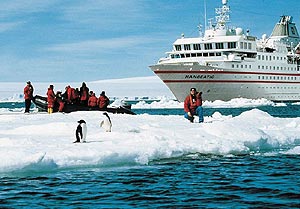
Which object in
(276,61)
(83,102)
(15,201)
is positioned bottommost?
(15,201)

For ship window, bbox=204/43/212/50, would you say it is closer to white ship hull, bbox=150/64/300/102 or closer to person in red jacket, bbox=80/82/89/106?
white ship hull, bbox=150/64/300/102

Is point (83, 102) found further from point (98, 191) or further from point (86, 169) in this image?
point (98, 191)

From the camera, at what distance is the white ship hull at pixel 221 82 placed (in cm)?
5288

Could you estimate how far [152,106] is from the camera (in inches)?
2297

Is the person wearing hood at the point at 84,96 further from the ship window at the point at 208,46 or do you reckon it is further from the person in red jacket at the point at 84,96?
the ship window at the point at 208,46

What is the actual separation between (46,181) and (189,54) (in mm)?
48313

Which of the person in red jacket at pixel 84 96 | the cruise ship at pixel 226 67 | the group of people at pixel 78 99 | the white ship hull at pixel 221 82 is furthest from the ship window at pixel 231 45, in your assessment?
the person in red jacket at pixel 84 96

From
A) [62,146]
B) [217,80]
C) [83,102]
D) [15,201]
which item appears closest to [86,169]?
[62,146]

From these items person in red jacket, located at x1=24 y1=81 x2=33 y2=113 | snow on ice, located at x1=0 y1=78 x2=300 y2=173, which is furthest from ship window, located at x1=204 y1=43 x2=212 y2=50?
snow on ice, located at x1=0 y1=78 x2=300 y2=173

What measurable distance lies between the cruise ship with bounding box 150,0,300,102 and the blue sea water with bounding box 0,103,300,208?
41857mm

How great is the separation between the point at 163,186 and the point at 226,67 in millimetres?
47772

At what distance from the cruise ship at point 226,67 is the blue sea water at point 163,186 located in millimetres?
41857

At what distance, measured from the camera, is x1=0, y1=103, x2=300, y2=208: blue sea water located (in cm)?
778

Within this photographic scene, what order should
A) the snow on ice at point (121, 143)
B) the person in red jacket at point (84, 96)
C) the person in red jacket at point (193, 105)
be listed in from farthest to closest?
the person in red jacket at point (84, 96) → the person in red jacket at point (193, 105) → the snow on ice at point (121, 143)
